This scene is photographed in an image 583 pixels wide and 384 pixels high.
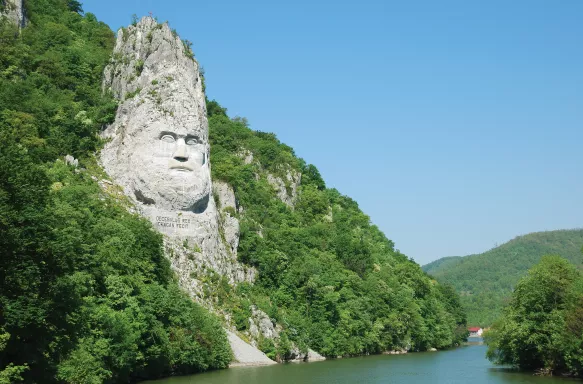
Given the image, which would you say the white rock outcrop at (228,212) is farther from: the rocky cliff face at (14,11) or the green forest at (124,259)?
the rocky cliff face at (14,11)

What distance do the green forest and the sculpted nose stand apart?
7.11 m

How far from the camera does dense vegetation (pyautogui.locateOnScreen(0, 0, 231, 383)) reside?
26.2 meters

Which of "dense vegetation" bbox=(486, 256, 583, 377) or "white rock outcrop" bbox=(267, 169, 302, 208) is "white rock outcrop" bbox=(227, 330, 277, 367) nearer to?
"dense vegetation" bbox=(486, 256, 583, 377)

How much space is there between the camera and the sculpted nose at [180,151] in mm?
62812

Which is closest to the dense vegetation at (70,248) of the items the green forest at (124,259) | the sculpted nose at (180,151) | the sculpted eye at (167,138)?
the green forest at (124,259)

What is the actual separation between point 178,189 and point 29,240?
35461 millimetres

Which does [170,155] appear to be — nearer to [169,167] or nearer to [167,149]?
[167,149]

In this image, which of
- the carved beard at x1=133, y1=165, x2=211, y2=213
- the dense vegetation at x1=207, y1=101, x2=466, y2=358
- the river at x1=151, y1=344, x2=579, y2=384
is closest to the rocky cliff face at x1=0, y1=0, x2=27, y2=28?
the carved beard at x1=133, y1=165, x2=211, y2=213

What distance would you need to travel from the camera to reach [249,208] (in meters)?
81.0

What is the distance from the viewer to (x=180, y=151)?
63.0m

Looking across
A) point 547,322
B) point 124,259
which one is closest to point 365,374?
point 547,322

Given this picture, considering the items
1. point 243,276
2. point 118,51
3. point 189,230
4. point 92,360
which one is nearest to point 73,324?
point 92,360

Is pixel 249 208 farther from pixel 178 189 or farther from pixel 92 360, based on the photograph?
pixel 92 360

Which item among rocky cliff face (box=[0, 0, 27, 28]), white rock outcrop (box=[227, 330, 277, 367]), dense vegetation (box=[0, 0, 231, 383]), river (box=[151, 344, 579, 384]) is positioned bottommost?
river (box=[151, 344, 579, 384])
